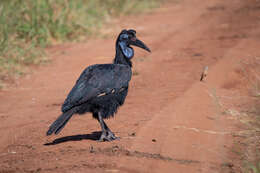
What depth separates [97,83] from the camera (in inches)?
228

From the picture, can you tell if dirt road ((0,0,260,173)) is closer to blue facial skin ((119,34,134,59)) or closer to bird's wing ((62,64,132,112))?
bird's wing ((62,64,132,112))

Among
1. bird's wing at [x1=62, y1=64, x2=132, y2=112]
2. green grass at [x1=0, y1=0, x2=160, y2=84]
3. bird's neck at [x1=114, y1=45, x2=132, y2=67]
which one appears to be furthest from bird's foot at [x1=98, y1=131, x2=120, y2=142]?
green grass at [x1=0, y1=0, x2=160, y2=84]

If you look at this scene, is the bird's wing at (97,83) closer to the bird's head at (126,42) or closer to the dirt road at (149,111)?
the bird's head at (126,42)

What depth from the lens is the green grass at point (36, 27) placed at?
1042cm

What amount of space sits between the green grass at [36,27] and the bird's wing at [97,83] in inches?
166

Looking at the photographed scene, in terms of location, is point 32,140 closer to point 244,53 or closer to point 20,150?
point 20,150

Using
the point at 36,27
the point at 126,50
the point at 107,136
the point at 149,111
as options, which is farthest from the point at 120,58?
the point at 36,27

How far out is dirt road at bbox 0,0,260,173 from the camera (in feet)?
16.0

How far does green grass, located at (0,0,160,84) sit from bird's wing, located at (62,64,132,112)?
13.8 ft

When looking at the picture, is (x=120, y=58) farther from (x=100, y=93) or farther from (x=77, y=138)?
(x=77, y=138)

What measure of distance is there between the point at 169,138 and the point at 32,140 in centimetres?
184

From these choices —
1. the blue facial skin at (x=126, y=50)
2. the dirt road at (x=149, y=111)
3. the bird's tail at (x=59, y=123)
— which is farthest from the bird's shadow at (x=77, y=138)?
the blue facial skin at (x=126, y=50)

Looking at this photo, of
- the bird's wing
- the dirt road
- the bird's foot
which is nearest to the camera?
the dirt road

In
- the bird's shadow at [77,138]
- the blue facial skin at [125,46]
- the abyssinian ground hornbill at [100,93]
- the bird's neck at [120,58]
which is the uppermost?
the blue facial skin at [125,46]
